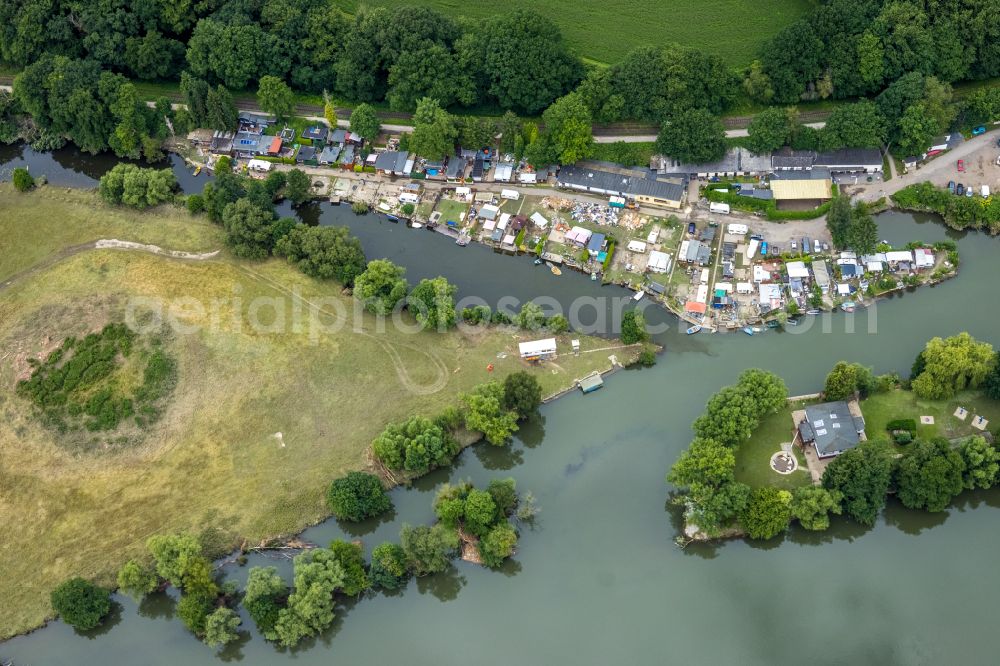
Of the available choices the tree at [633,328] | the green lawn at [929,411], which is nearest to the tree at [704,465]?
the tree at [633,328]

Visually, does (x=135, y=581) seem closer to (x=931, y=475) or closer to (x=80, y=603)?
(x=80, y=603)

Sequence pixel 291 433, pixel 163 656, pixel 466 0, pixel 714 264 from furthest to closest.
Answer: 1. pixel 466 0
2. pixel 714 264
3. pixel 291 433
4. pixel 163 656

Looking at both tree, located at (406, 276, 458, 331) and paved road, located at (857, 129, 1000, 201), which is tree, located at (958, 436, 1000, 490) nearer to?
paved road, located at (857, 129, 1000, 201)

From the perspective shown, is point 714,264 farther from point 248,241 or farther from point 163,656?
point 163,656

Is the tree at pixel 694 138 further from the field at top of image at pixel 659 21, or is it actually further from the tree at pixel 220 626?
the tree at pixel 220 626

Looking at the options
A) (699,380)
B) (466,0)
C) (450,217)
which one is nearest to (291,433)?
(450,217)

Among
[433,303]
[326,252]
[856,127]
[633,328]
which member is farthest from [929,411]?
[326,252]
